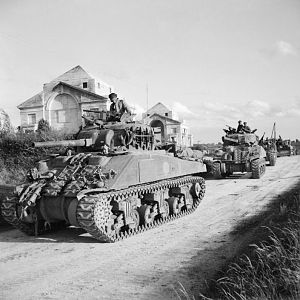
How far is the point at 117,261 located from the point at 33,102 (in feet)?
131

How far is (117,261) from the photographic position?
7.17 metres

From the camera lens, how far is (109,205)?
8.64 meters

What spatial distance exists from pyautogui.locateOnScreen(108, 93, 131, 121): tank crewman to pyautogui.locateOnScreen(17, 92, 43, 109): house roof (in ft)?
110

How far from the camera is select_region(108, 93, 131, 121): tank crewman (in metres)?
12.0

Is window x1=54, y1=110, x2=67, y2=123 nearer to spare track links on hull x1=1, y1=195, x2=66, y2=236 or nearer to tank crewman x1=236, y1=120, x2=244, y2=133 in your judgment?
tank crewman x1=236, y1=120, x2=244, y2=133

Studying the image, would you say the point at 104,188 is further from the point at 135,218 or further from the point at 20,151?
the point at 20,151

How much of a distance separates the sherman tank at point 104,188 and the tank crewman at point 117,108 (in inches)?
19.8

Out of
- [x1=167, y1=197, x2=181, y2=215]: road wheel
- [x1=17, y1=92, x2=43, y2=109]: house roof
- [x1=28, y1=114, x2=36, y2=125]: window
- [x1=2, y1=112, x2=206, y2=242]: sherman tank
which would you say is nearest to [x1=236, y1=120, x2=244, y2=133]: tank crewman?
[x1=2, y1=112, x2=206, y2=242]: sherman tank

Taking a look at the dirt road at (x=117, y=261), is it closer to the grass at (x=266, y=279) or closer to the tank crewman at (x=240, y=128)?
the grass at (x=266, y=279)

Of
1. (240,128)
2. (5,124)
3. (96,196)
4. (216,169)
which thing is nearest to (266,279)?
(96,196)

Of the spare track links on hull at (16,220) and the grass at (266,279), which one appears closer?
the grass at (266,279)

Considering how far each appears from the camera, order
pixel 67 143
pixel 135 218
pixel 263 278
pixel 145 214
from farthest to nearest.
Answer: pixel 67 143, pixel 145 214, pixel 135 218, pixel 263 278

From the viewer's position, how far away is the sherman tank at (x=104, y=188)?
840cm

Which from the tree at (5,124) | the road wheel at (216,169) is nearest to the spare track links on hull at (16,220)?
the tree at (5,124)
